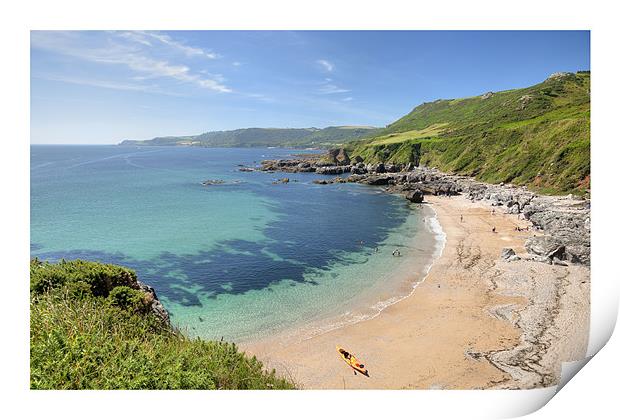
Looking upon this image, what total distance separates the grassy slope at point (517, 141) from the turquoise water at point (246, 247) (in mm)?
14141

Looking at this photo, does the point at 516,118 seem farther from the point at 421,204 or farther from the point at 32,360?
the point at 32,360

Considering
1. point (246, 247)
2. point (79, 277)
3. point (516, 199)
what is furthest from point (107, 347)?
point (516, 199)

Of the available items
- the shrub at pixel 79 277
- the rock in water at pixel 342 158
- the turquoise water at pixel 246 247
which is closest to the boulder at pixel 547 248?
the turquoise water at pixel 246 247

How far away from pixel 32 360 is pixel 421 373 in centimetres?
1040

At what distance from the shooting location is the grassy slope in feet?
118

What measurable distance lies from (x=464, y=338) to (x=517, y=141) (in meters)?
42.8

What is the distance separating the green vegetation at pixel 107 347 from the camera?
272 inches

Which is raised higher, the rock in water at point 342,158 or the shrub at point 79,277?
the rock in water at point 342,158

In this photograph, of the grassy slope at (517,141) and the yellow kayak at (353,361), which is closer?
the yellow kayak at (353,361)

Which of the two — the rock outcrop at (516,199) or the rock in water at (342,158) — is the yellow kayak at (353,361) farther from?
the rock in water at (342,158)

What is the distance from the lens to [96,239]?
26.0 metres

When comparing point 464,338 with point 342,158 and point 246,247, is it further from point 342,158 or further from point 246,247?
point 342,158

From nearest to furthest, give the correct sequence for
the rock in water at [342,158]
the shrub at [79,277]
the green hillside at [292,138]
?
the shrub at [79,277], the rock in water at [342,158], the green hillside at [292,138]

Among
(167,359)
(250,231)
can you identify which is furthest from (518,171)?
(167,359)
